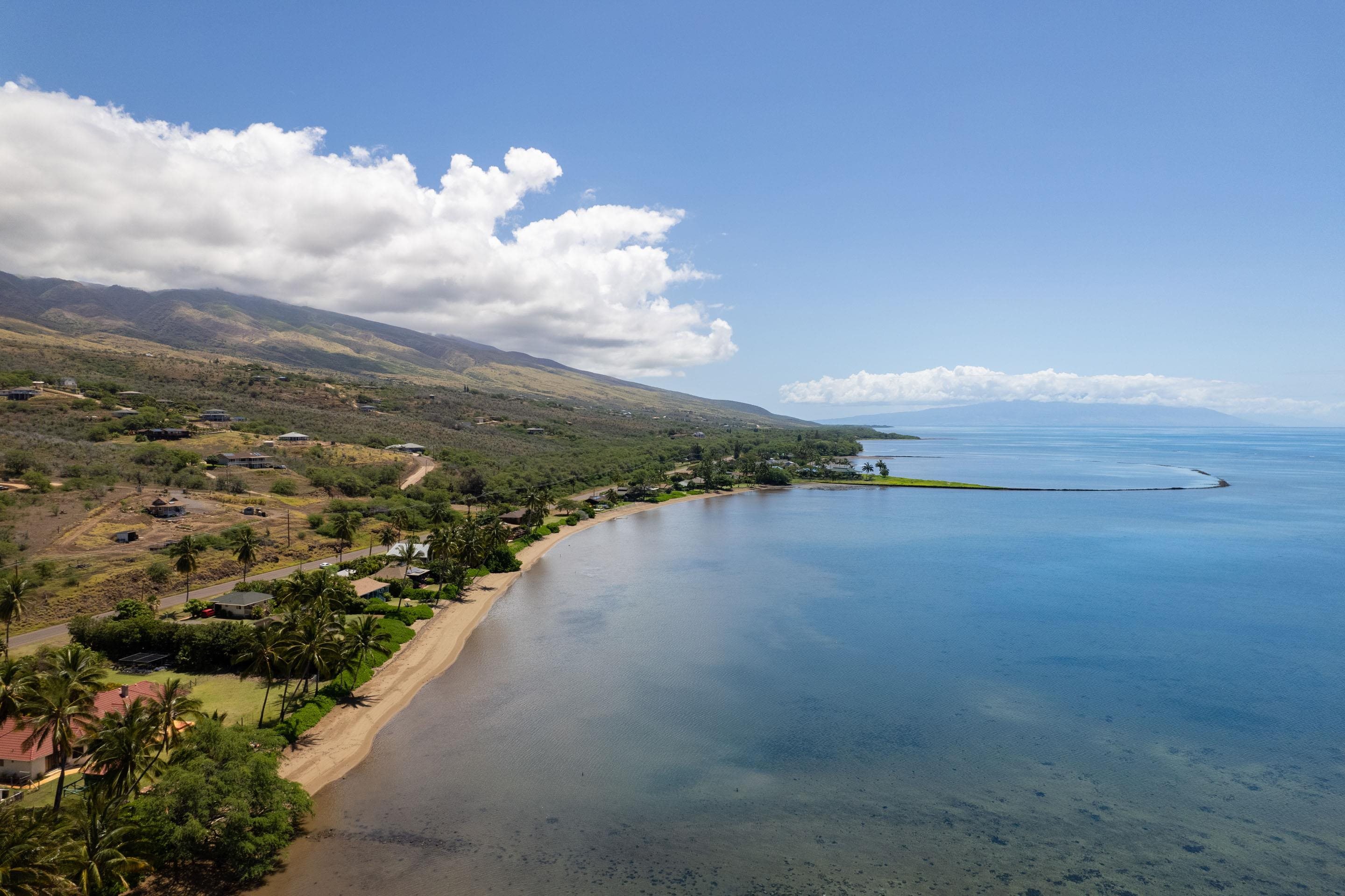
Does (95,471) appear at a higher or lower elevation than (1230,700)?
higher

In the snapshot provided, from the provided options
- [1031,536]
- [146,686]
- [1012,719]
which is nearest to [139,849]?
[146,686]

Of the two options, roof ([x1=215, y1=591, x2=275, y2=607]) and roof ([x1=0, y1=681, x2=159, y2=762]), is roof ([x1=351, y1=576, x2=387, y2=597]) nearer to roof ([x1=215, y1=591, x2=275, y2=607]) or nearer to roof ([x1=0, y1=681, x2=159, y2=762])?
roof ([x1=215, y1=591, x2=275, y2=607])

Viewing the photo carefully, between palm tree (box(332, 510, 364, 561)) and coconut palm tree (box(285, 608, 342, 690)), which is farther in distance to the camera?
palm tree (box(332, 510, 364, 561))

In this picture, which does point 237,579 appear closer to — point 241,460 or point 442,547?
point 442,547

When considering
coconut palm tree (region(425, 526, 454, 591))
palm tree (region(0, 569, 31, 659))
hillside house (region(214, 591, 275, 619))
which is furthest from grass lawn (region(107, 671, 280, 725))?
coconut palm tree (region(425, 526, 454, 591))

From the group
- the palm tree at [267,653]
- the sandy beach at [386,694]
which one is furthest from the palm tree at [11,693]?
the sandy beach at [386,694]

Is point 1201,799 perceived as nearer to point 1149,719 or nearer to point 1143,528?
point 1149,719
